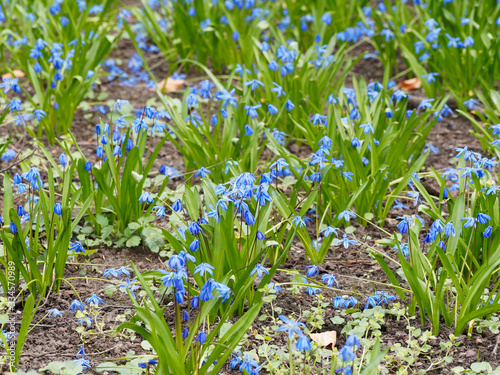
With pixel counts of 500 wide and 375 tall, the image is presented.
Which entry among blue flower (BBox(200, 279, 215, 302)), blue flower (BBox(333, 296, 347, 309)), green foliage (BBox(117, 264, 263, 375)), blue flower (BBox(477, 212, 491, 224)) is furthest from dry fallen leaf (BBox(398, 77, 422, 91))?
blue flower (BBox(200, 279, 215, 302))

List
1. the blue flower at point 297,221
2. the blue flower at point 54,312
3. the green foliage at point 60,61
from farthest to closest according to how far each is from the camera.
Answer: the green foliage at point 60,61 < the blue flower at point 297,221 < the blue flower at point 54,312

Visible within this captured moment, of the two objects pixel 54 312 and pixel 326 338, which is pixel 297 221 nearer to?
pixel 326 338

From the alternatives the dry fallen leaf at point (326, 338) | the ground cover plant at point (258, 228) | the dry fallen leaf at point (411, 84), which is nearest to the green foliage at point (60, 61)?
the ground cover plant at point (258, 228)

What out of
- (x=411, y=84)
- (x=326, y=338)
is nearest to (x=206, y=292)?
(x=326, y=338)

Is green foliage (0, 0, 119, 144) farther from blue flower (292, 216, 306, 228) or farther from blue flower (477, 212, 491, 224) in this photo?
blue flower (477, 212, 491, 224)

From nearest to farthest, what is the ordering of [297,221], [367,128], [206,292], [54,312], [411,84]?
[206,292]
[54,312]
[297,221]
[367,128]
[411,84]

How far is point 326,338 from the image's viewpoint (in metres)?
2.41

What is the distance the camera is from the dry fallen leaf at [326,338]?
2397 mm

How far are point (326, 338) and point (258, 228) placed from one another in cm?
61

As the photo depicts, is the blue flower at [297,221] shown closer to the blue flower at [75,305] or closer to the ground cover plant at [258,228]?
the ground cover plant at [258,228]

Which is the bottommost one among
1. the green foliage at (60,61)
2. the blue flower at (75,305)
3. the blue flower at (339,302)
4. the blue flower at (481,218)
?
the blue flower at (339,302)

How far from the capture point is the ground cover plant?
7.39ft

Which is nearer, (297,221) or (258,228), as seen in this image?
(297,221)

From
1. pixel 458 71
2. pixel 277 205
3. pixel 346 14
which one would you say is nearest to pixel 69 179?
pixel 277 205
